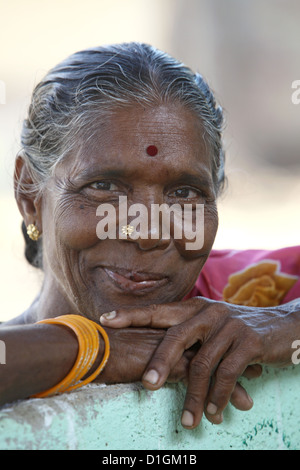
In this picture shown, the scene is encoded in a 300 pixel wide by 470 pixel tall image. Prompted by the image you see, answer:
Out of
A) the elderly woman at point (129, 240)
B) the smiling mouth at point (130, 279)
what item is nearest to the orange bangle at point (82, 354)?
the elderly woman at point (129, 240)

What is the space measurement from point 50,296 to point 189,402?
1028 mm

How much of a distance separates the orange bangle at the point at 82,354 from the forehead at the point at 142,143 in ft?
2.07

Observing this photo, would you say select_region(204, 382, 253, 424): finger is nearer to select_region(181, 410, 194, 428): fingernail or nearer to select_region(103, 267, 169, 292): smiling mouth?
select_region(181, 410, 194, 428): fingernail

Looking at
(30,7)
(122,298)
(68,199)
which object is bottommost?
(122,298)

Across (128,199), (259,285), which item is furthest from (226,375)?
(259,285)

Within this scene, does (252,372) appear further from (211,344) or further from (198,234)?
(198,234)

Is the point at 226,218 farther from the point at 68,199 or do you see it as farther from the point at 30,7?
the point at 68,199

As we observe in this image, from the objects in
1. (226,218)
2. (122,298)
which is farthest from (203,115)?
(226,218)

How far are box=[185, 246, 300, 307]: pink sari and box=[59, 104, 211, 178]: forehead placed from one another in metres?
0.96

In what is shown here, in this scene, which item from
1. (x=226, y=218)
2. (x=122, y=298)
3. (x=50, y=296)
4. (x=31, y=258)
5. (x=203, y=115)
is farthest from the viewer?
(x=226, y=218)

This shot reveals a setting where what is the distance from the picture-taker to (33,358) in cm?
149

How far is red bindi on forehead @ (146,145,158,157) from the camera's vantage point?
210 cm

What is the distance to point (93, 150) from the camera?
212 centimetres

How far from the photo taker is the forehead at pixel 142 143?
6.84 feet
